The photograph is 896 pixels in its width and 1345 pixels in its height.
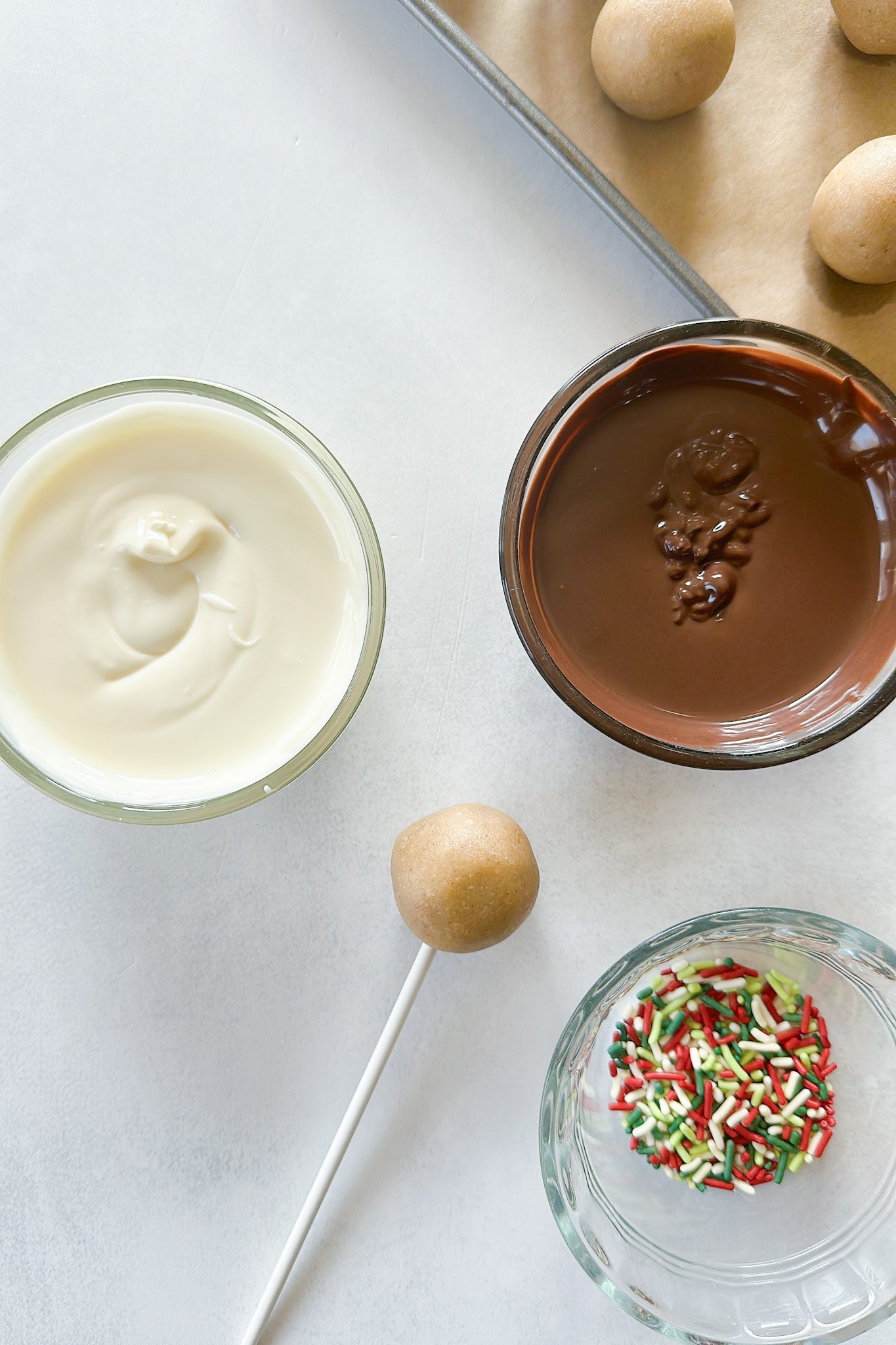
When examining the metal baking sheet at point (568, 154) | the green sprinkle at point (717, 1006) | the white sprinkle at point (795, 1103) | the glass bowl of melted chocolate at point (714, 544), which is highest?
the metal baking sheet at point (568, 154)

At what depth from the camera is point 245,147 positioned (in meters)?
1.17

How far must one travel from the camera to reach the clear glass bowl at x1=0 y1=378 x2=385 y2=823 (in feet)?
3.35

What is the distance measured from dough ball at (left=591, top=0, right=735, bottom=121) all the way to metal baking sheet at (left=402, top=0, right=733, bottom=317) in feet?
0.27

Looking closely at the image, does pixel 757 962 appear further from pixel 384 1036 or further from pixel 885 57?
pixel 885 57

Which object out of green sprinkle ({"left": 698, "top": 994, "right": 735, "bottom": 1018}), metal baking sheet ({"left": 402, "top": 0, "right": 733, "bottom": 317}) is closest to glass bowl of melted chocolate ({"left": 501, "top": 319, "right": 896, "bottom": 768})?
metal baking sheet ({"left": 402, "top": 0, "right": 733, "bottom": 317})

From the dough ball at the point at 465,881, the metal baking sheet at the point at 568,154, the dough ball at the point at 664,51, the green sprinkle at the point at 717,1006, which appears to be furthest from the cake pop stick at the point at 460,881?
the dough ball at the point at 664,51

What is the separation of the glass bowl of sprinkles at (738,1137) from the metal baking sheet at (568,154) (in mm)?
749

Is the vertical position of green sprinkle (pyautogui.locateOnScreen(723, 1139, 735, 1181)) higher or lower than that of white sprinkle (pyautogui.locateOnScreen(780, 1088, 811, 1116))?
lower

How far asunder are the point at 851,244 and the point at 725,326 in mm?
180

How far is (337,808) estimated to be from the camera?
1.18 metres

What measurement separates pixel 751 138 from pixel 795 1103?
1139 mm

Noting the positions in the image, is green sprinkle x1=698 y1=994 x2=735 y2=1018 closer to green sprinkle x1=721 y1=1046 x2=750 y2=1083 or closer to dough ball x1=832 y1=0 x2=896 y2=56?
green sprinkle x1=721 y1=1046 x2=750 y2=1083

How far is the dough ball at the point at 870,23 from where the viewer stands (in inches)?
40.2

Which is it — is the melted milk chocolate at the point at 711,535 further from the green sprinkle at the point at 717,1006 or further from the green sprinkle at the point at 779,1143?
the green sprinkle at the point at 779,1143
